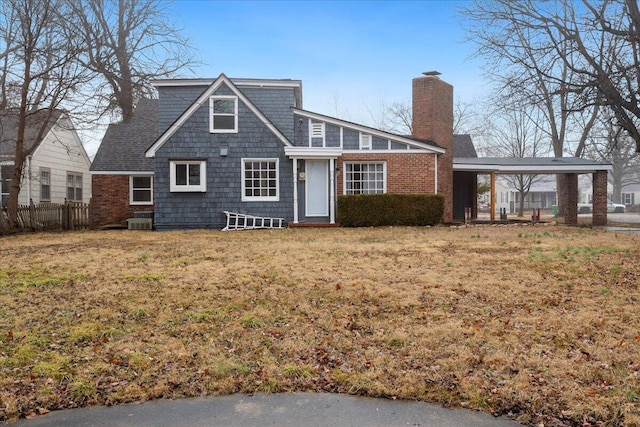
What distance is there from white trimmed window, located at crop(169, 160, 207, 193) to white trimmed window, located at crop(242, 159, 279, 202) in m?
1.53

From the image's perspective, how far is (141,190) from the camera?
22.5 metres

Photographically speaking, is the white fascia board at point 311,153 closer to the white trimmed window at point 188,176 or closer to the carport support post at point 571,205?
the white trimmed window at point 188,176

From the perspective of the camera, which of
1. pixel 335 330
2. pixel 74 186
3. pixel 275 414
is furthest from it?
pixel 74 186

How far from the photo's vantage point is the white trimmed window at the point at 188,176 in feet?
61.1

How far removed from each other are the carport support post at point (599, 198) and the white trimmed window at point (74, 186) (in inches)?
978

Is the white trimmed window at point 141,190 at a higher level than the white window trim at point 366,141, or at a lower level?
lower

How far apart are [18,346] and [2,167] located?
2106cm

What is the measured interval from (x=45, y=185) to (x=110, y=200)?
14.2ft

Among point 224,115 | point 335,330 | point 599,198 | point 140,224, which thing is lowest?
point 335,330

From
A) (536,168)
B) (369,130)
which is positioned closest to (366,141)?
(369,130)

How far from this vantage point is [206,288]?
746 cm

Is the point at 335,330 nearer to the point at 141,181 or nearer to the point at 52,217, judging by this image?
the point at 52,217

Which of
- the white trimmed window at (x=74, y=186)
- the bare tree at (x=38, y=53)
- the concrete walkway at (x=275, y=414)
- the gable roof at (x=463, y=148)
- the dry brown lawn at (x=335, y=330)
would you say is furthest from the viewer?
the gable roof at (x=463, y=148)

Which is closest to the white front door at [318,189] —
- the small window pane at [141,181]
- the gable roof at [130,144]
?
the gable roof at [130,144]
